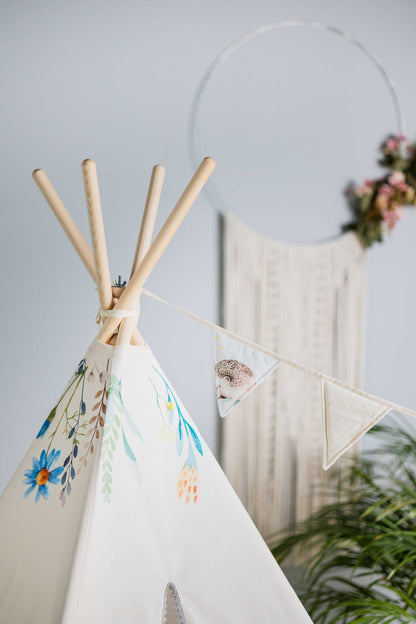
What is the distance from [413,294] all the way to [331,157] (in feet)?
1.81

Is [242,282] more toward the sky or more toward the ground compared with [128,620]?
more toward the sky

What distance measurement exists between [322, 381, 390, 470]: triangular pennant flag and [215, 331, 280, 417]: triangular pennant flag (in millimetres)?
149

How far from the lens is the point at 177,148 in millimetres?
1525

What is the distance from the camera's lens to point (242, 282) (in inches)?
62.6

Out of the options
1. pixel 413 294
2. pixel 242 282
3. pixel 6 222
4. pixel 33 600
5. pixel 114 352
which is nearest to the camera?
pixel 33 600

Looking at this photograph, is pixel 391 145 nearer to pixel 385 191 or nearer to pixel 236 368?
pixel 385 191

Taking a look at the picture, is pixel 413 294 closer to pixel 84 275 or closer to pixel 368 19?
pixel 368 19

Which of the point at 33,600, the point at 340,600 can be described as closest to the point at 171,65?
the point at 33,600

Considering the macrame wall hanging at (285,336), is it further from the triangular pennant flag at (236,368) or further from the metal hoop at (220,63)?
the triangular pennant flag at (236,368)

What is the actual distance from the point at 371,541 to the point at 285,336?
2.00 feet

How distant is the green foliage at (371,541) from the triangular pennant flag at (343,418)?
505 millimetres

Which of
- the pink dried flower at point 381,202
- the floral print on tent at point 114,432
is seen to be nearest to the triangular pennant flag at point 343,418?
the floral print on tent at point 114,432

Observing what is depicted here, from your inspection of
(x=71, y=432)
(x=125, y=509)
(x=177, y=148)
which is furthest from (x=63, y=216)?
(x=177, y=148)

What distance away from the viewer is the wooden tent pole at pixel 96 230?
89 cm
